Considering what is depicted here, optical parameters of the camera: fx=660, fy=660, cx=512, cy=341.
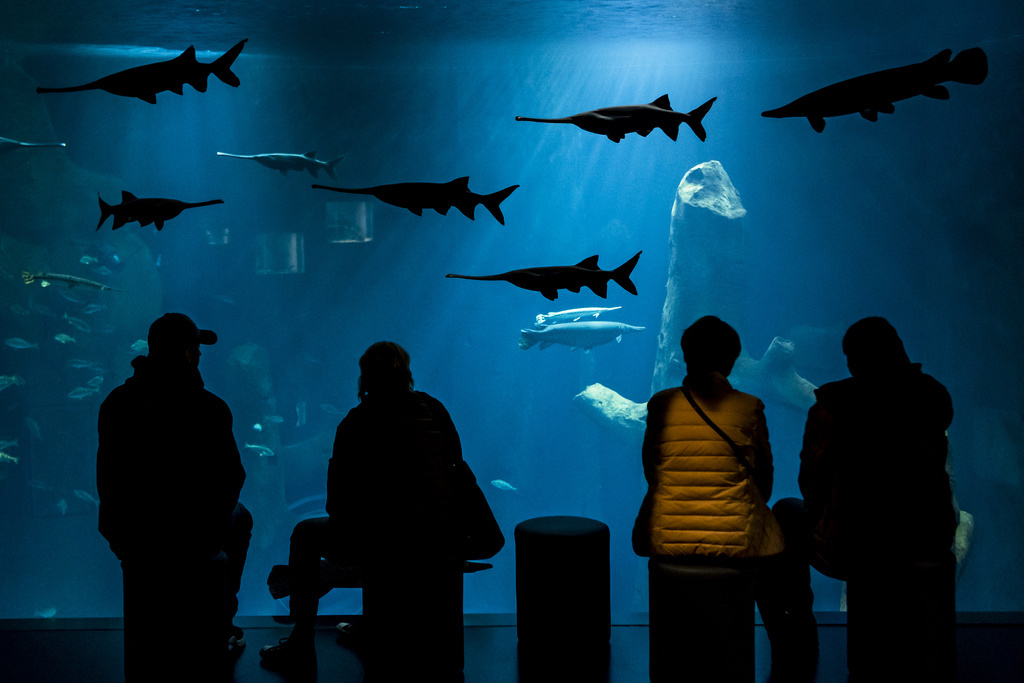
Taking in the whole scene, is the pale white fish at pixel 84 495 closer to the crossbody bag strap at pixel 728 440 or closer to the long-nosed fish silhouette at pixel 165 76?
the long-nosed fish silhouette at pixel 165 76

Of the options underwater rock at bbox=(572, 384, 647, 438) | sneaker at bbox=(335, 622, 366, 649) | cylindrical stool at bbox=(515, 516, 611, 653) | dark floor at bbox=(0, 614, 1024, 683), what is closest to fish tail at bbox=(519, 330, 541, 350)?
underwater rock at bbox=(572, 384, 647, 438)

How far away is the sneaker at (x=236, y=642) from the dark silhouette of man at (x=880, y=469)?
3218mm

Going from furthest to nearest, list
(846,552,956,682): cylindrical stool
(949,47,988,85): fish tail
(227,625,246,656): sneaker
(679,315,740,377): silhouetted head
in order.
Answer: (227,625,246,656): sneaker < (679,315,740,377): silhouetted head < (846,552,956,682): cylindrical stool < (949,47,988,85): fish tail

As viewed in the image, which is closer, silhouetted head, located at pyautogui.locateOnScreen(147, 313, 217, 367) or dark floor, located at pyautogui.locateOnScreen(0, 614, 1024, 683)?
silhouetted head, located at pyautogui.locateOnScreen(147, 313, 217, 367)

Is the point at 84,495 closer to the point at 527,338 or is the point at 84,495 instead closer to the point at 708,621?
the point at 527,338

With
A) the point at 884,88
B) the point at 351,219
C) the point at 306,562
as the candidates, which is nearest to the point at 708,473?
the point at 884,88

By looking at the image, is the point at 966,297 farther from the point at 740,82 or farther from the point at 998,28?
the point at 740,82

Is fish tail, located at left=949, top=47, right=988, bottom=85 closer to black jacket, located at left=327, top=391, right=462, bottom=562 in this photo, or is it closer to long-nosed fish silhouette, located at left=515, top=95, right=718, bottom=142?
long-nosed fish silhouette, located at left=515, top=95, right=718, bottom=142

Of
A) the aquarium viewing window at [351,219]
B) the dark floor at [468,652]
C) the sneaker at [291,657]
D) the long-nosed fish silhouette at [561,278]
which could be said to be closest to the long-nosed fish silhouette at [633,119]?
the long-nosed fish silhouette at [561,278]

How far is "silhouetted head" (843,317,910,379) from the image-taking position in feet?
10.2

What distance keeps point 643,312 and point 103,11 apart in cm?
3178

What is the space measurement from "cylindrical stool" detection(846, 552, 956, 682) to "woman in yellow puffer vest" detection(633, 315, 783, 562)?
473 millimetres

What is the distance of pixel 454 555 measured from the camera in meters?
3.28

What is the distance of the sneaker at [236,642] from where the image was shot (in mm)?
3798
